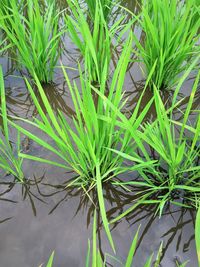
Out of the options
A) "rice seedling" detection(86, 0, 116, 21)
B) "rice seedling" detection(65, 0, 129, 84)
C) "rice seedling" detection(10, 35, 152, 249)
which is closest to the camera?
"rice seedling" detection(10, 35, 152, 249)

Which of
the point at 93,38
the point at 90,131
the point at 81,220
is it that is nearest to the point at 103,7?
the point at 93,38

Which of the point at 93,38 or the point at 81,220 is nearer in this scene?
the point at 81,220

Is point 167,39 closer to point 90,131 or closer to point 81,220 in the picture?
point 90,131

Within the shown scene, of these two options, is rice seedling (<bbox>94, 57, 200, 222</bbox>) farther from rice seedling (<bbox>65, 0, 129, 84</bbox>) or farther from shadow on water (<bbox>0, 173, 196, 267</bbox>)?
rice seedling (<bbox>65, 0, 129, 84</bbox>)

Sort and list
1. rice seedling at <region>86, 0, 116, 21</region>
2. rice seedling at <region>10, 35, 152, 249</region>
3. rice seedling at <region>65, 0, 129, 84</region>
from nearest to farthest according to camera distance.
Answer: rice seedling at <region>10, 35, 152, 249</region>, rice seedling at <region>65, 0, 129, 84</region>, rice seedling at <region>86, 0, 116, 21</region>

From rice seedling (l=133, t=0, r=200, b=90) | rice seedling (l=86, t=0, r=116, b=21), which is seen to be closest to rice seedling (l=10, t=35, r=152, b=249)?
rice seedling (l=133, t=0, r=200, b=90)

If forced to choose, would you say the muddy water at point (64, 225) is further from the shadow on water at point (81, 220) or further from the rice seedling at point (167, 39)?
the rice seedling at point (167, 39)

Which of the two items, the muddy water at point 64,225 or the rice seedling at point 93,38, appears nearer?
the muddy water at point 64,225

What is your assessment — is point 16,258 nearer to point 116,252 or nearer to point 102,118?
point 116,252

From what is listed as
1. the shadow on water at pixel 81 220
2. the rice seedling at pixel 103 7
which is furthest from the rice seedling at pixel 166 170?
the rice seedling at pixel 103 7

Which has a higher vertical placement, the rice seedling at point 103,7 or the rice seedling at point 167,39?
the rice seedling at point 103,7
